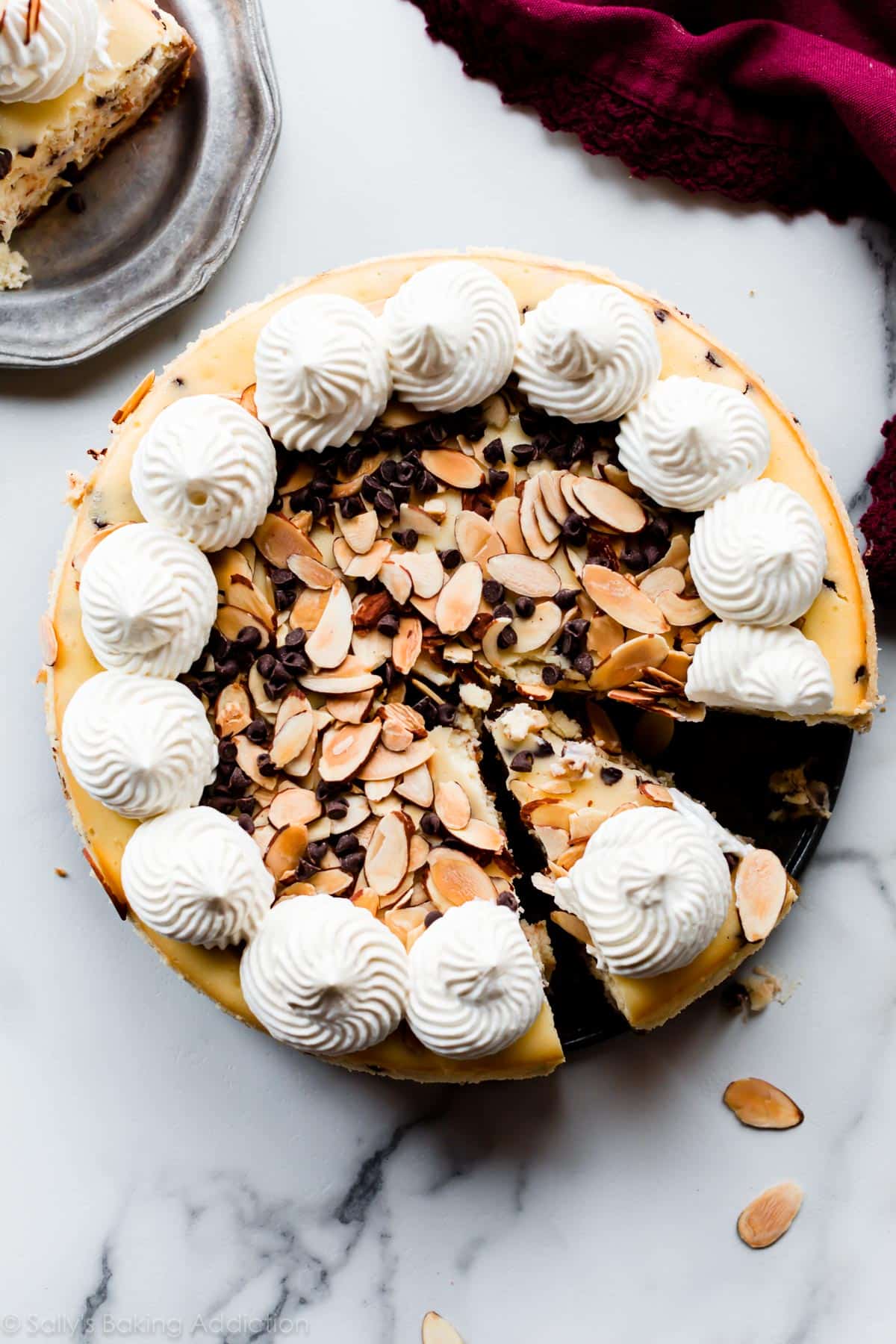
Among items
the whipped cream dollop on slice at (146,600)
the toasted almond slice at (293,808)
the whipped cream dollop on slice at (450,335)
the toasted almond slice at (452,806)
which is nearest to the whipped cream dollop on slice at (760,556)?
the whipped cream dollop on slice at (450,335)

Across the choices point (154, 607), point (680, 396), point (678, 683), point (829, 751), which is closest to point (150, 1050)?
point (154, 607)

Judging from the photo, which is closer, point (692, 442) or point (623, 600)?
point (692, 442)

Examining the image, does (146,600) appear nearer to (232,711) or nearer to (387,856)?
(232,711)

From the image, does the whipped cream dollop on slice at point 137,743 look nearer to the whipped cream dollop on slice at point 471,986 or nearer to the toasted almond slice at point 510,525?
the whipped cream dollop on slice at point 471,986

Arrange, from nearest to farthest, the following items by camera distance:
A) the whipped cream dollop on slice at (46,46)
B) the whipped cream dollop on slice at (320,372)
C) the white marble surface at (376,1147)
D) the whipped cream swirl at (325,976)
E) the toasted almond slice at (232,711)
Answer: the whipped cream swirl at (325,976)
the whipped cream dollop on slice at (320,372)
the toasted almond slice at (232,711)
the whipped cream dollop on slice at (46,46)
the white marble surface at (376,1147)

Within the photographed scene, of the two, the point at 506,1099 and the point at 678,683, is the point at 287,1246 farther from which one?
the point at 678,683

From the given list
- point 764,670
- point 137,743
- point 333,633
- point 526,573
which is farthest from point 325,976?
point 764,670
